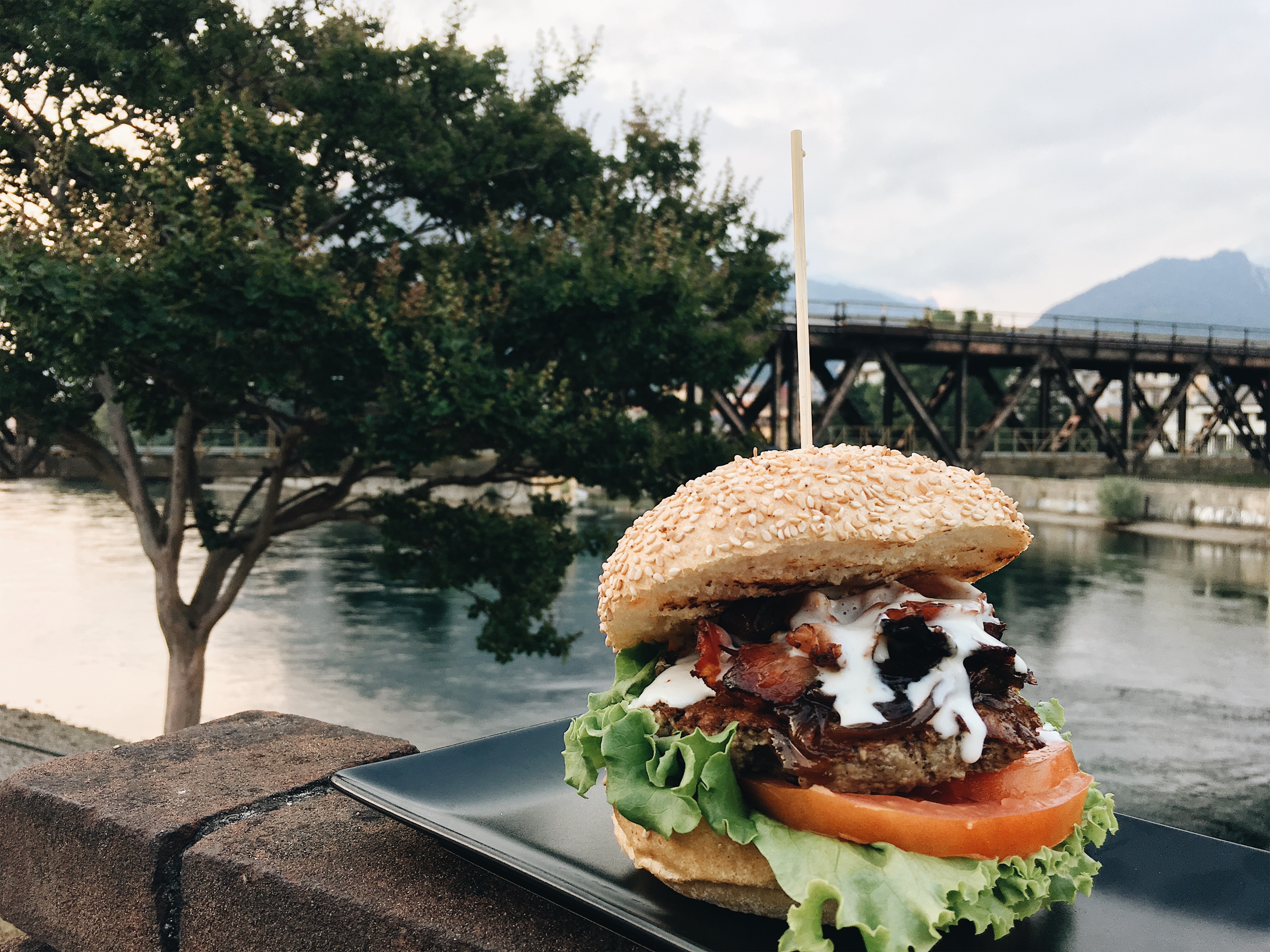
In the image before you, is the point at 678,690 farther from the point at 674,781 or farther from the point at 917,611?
the point at 917,611

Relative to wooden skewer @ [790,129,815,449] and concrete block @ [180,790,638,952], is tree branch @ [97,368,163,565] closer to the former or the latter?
concrete block @ [180,790,638,952]

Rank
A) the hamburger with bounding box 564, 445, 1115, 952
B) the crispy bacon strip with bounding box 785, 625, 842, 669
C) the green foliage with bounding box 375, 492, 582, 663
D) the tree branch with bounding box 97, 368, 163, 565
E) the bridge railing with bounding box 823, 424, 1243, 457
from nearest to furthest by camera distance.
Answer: the hamburger with bounding box 564, 445, 1115, 952
the crispy bacon strip with bounding box 785, 625, 842, 669
the green foliage with bounding box 375, 492, 582, 663
the tree branch with bounding box 97, 368, 163, 565
the bridge railing with bounding box 823, 424, 1243, 457

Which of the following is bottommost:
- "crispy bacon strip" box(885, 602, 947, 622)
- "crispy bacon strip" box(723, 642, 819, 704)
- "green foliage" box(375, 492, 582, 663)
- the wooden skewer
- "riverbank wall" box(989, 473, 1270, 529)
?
"riverbank wall" box(989, 473, 1270, 529)

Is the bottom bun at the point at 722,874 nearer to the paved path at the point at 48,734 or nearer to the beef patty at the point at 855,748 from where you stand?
the beef patty at the point at 855,748

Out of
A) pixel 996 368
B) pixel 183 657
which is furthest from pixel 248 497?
pixel 996 368

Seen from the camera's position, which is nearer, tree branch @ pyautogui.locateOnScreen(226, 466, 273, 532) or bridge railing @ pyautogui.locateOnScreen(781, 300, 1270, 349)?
A: tree branch @ pyautogui.locateOnScreen(226, 466, 273, 532)

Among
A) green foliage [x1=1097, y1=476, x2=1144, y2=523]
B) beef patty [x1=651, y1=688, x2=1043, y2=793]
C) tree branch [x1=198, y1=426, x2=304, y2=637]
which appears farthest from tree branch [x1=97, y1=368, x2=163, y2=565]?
green foliage [x1=1097, y1=476, x2=1144, y2=523]

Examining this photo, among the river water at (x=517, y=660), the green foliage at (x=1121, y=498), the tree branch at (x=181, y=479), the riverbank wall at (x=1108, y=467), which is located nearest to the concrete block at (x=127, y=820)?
the river water at (x=517, y=660)
